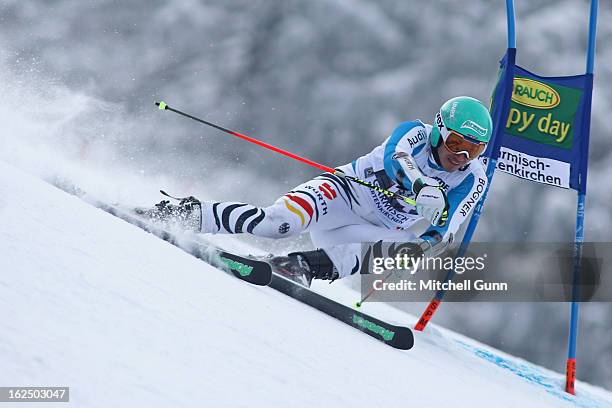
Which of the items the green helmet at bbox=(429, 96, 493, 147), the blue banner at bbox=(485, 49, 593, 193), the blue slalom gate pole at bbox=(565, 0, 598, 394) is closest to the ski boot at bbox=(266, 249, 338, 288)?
the green helmet at bbox=(429, 96, 493, 147)

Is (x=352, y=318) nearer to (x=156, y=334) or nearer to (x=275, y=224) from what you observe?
(x=275, y=224)

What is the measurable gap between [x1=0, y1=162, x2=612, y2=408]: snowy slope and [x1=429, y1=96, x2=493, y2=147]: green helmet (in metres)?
1.41

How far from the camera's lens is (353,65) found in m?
29.4

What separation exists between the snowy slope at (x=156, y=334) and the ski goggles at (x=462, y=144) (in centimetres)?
136

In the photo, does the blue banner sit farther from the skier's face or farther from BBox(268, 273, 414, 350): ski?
BBox(268, 273, 414, 350): ski

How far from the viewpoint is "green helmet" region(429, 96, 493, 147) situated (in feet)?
14.5

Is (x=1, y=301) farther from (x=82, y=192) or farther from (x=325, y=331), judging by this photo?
(x=82, y=192)

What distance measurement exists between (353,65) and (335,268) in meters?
25.4

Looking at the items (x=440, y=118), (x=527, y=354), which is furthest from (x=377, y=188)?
→ (x=527, y=354)

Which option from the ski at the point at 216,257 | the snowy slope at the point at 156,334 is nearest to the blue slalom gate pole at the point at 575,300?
the snowy slope at the point at 156,334

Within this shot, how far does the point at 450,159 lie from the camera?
454 cm

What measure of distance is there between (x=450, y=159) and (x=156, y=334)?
2920mm

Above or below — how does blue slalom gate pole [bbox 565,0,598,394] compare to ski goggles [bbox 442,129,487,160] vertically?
below

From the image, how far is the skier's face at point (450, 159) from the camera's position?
14.8ft
